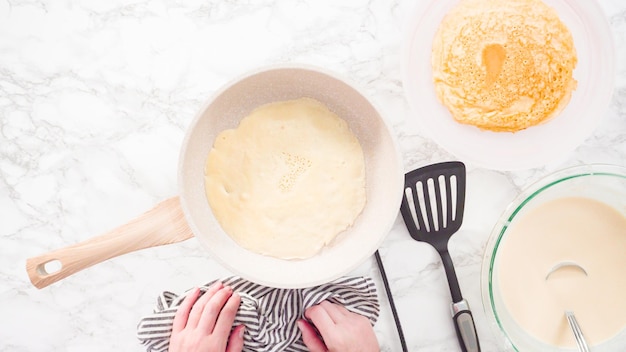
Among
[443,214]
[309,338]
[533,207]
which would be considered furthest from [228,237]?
[533,207]

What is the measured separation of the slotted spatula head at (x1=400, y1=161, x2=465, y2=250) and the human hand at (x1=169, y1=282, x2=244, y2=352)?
0.31 m

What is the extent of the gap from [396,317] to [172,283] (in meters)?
0.36

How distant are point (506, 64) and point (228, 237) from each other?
46cm

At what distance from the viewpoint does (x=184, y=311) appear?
886mm

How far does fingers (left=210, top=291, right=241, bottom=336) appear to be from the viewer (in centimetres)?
87

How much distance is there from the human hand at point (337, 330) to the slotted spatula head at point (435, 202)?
0.17 m

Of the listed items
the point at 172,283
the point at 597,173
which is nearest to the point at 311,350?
the point at 172,283

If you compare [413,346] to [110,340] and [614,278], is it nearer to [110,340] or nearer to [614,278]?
[614,278]

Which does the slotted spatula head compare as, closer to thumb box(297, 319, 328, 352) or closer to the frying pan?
the frying pan

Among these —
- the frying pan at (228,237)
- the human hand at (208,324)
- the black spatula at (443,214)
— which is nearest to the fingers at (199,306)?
the human hand at (208,324)

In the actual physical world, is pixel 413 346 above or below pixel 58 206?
below

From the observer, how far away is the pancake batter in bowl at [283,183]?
2.61ft

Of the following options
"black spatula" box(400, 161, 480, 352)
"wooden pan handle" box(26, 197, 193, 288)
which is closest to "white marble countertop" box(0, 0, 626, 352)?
"black spatula" box(400, 161, 480, 352)

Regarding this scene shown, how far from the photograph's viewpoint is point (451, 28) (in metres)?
0.81
